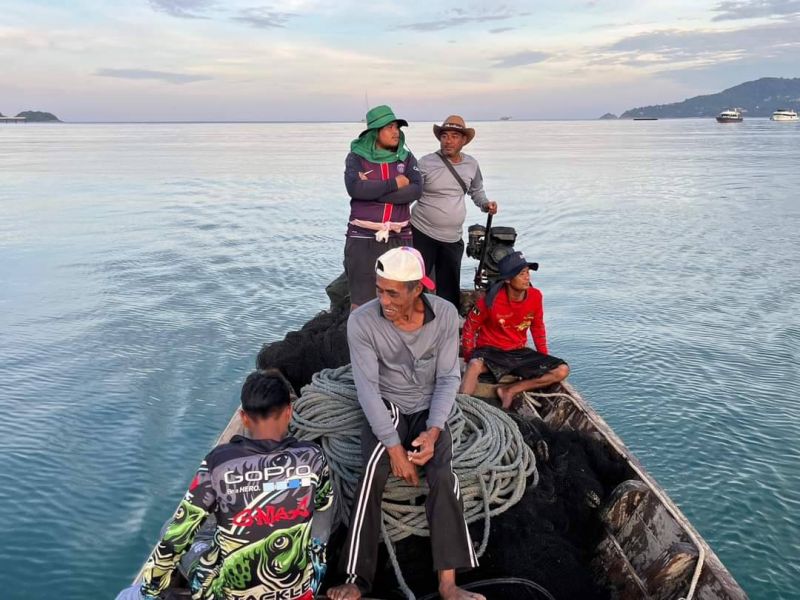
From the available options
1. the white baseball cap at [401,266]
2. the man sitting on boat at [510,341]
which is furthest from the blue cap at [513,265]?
the white baseball cap at [401,266]

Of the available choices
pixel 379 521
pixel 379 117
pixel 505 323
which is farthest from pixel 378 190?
pixel 379 521

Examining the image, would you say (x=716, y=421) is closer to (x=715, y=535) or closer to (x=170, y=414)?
(x=715, y=535)

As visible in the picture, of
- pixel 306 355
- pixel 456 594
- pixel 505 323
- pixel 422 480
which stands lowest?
pixel 456 594

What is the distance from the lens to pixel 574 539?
142 inches

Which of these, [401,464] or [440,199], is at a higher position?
[440,199]

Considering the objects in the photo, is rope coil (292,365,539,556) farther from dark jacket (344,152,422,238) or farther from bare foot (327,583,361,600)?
dark jacket (344,152,422,238)

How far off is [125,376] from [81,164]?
32.9 metres

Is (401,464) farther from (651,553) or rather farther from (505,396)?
(505,396)

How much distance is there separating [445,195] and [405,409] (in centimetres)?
293

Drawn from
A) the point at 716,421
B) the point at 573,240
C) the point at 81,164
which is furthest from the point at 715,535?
the point at 81,164

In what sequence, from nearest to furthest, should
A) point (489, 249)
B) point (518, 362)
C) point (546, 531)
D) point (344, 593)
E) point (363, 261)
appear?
point (344, 593) < point (546, 531) < point (363, 261) < point (518, 362) < point (489, 249)

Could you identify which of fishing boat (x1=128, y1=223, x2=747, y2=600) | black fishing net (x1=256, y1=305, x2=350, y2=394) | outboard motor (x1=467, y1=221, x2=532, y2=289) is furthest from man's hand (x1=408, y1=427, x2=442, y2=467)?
outboard motor (x1=467, y1=221, x2=532, y2=289)

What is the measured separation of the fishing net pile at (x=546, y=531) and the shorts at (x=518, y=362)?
76cm

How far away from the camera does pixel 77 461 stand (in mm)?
6094
